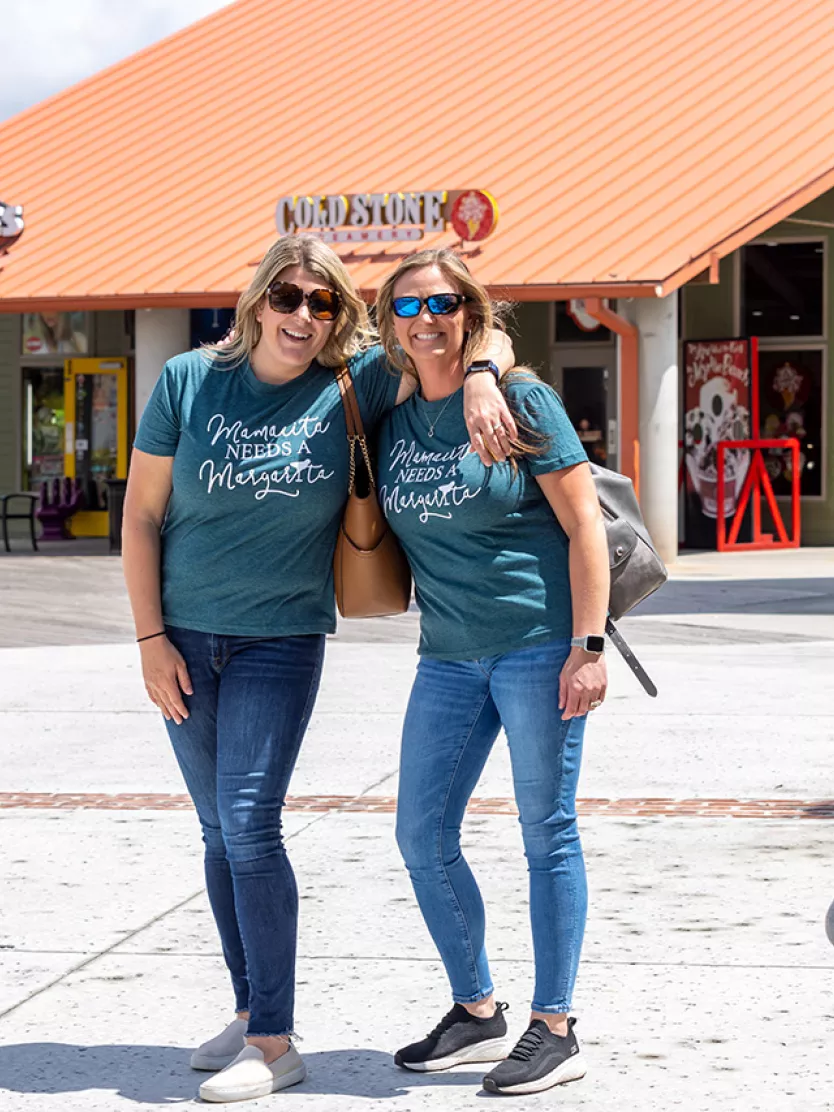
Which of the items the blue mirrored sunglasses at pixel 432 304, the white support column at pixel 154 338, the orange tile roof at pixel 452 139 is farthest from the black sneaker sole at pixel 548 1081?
the white support column at pixel 154 338

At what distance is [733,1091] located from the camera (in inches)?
163

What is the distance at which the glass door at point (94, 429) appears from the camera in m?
26.5

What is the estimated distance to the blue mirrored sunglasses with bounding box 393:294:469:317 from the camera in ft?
14.1

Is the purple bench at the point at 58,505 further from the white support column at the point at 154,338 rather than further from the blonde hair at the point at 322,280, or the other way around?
the blonde hair at the point at 322,280

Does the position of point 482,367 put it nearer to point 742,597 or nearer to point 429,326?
point 429,326

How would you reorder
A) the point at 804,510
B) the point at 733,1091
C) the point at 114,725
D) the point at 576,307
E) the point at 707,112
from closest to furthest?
the point at 733,1091 < the point at 114,725 < the point at 576,307 < the point at 707,112 < the point at 804,510

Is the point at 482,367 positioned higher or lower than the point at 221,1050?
higher

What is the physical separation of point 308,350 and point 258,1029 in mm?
1540

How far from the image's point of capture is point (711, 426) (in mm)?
22844

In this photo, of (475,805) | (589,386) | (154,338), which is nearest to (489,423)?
(475,805)

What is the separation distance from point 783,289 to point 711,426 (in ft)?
7.33

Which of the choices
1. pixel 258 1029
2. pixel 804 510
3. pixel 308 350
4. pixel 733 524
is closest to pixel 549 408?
pixel 308 350

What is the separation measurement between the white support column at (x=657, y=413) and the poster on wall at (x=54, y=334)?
985 cm

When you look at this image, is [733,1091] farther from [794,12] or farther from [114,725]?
[794,12]
